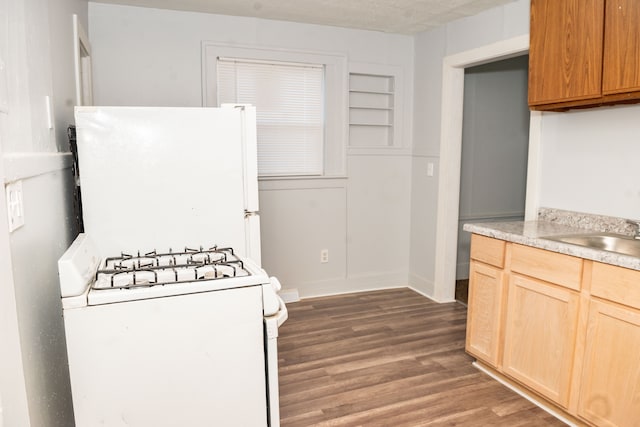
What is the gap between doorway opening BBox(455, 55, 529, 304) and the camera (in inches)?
177

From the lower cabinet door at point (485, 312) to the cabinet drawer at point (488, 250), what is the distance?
4 cm

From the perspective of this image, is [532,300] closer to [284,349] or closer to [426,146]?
[284,349]

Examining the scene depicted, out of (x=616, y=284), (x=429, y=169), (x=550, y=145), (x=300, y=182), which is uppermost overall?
(x=550, y=145)

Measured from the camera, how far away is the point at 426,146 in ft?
13.4

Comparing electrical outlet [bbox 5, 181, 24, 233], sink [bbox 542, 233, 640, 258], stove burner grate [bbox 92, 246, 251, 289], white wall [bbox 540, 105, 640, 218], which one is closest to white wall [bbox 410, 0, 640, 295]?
white wall [bbox 540, 105, 640, 218]

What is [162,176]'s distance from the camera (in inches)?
78.7

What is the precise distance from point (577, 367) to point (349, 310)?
195cm

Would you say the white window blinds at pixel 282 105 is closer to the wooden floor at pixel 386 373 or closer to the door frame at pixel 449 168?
the door frame at pixel 449 168

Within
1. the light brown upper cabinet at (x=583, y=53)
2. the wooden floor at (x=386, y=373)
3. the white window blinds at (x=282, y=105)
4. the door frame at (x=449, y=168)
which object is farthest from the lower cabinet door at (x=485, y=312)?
the white window blinds at (x=282, y=105)

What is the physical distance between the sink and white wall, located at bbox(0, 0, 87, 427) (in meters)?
2.29

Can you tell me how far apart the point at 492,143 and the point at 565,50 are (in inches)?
91.3

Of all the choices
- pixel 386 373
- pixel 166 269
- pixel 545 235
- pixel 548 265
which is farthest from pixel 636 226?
pixel 166 269

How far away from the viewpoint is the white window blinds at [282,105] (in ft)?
12.2

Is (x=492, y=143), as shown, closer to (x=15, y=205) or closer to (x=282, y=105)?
(x=282, y=105)
